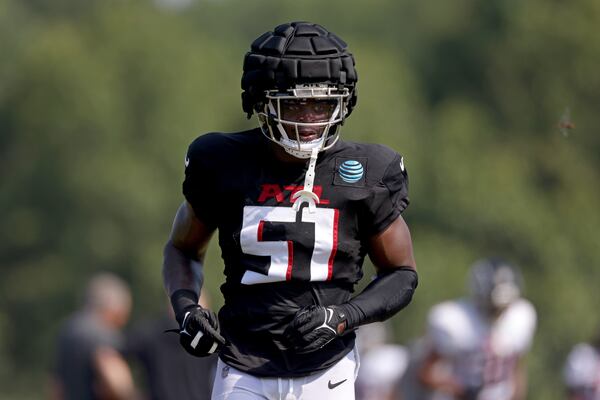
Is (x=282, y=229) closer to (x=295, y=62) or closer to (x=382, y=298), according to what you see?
(x=382, y=298)

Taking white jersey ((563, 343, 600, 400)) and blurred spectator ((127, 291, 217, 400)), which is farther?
white jersey ((563, 343, 600, 400))

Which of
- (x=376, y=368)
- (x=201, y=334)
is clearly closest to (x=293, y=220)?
(x=201, y=334)

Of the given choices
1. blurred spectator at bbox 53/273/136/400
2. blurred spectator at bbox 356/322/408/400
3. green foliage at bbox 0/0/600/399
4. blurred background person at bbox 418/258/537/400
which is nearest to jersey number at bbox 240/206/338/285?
blurred spectator at bbox 53/273/136/400

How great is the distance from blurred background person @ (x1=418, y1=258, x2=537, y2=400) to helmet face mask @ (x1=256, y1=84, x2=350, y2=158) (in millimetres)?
4597

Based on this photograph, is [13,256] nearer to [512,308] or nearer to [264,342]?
[512,308]

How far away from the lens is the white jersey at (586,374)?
1033cm

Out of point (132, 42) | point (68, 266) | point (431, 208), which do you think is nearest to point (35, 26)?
point (132, 42)

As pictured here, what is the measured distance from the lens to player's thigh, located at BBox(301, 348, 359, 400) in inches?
198

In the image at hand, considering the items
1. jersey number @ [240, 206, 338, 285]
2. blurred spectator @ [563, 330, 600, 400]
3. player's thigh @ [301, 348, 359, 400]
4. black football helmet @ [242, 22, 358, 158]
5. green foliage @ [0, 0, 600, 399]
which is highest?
black football helmet @ [242, 22, 358, 158]

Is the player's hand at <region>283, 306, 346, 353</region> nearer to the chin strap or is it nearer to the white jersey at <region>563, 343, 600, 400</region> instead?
the chin strap

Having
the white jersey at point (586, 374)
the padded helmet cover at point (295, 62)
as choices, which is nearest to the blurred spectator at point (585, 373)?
the white jersey at point (586, 374)

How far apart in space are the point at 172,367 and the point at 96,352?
1.99 feet

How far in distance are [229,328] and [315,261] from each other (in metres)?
0.41

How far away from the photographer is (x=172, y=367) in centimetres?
899
